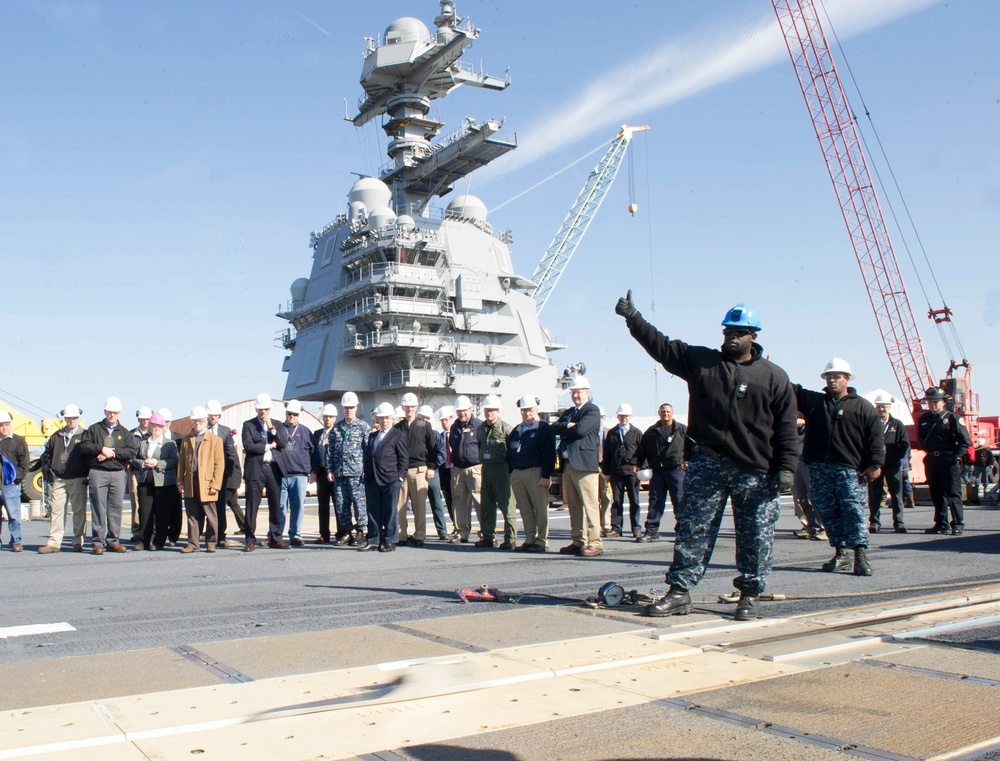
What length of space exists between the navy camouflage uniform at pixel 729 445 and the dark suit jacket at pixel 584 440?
147 inches

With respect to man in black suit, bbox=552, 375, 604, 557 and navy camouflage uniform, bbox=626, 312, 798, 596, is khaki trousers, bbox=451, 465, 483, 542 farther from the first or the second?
navy camouflage uniform, bbox=626, 312, 798, 596

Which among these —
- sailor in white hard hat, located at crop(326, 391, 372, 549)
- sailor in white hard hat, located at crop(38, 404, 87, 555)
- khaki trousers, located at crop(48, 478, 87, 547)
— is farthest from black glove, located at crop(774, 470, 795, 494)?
khaki trousers, located at crop(48, 478, 87, 547)

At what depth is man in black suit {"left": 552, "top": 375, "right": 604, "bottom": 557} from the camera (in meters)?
9.45

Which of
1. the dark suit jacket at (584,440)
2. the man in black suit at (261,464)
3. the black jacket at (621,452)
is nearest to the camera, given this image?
the dark suit jacket at (584,440)

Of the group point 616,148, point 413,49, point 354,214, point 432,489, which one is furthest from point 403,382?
point 616,148

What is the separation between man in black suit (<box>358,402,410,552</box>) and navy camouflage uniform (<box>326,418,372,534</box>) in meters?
0.52

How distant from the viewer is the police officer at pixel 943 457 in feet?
38.1

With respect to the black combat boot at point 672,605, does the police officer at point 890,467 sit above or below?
above

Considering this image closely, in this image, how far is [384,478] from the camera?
33.8ft

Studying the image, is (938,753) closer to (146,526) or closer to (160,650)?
(160,650)

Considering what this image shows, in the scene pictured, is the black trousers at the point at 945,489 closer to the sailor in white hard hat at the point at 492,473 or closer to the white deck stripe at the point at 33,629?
the sailor in white hard hat at the point at 492,473

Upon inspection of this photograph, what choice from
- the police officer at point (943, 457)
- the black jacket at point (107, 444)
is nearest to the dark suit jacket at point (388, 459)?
the black jacket at point (107, 444)

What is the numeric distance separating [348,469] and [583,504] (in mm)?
3316

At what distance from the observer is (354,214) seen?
142 feet
